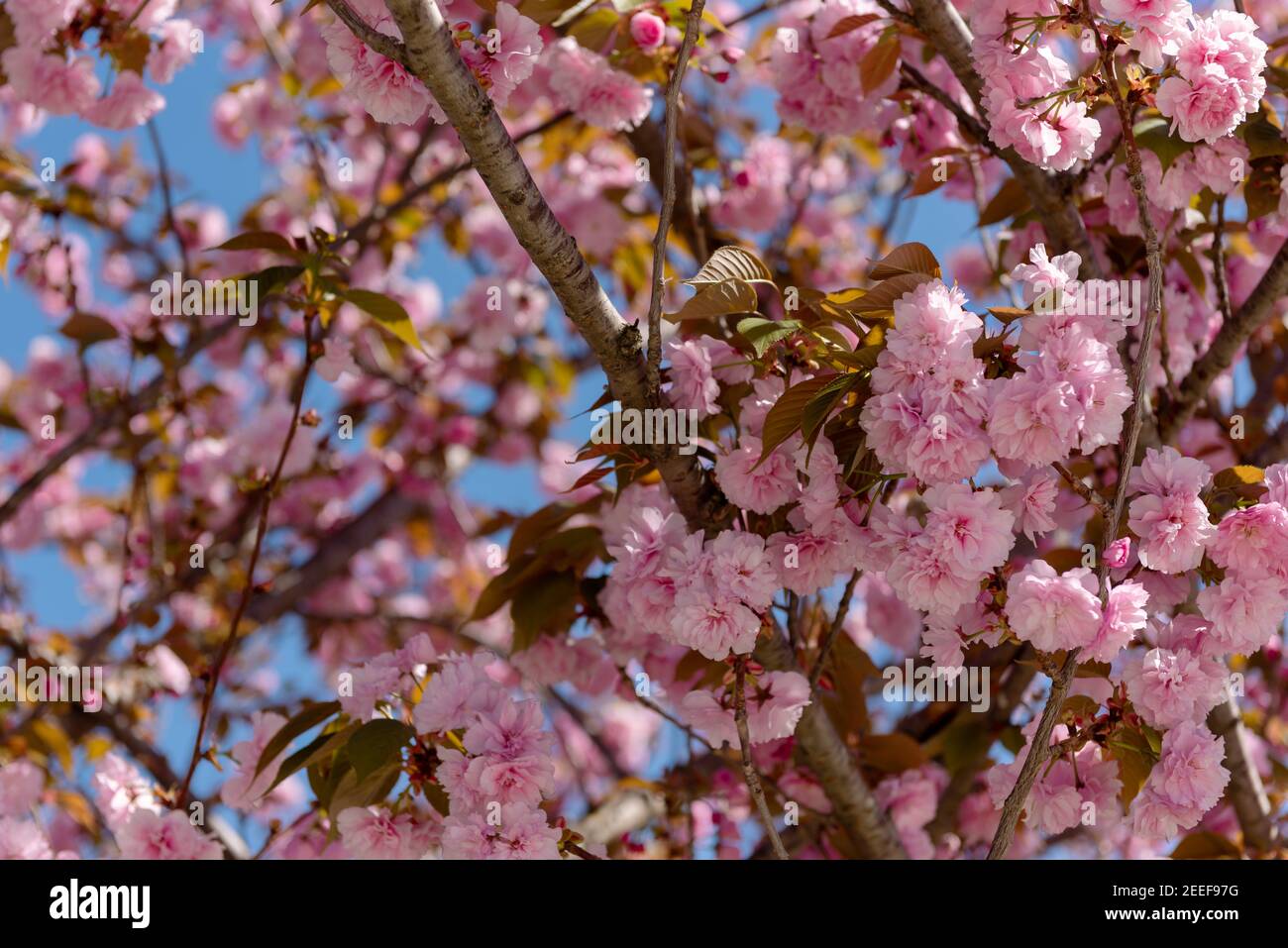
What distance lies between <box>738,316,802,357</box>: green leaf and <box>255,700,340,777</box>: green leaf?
759 millimetres

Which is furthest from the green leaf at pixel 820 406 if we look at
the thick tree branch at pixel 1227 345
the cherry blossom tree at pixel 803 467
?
the thick tree branch at pixel 1227 345

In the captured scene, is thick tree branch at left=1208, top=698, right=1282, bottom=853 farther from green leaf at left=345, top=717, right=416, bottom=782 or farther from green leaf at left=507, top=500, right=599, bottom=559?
green leaf at left=345, top=717, right=416, bottom=782

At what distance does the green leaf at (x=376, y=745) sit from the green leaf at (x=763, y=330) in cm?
64

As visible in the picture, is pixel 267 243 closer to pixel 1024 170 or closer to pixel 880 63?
pixel 880 63

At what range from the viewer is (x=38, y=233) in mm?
3289

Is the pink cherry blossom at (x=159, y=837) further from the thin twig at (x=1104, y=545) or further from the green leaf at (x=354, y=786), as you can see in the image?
the thin twig at (x=1104, y=545)

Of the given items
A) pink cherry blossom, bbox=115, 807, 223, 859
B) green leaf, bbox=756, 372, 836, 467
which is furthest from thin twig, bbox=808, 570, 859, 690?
pink cherry blossom, bbox=115, 807, 223, 859

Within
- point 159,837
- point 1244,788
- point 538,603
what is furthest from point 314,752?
point 1244,788

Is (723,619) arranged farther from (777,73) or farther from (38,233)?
(38,233)

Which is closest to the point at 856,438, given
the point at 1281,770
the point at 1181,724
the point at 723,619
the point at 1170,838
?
the point at 723,619

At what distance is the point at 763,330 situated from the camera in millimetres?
1424

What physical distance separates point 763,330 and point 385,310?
68 cm

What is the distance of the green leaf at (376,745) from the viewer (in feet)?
4.84

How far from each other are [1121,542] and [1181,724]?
0.78ft
